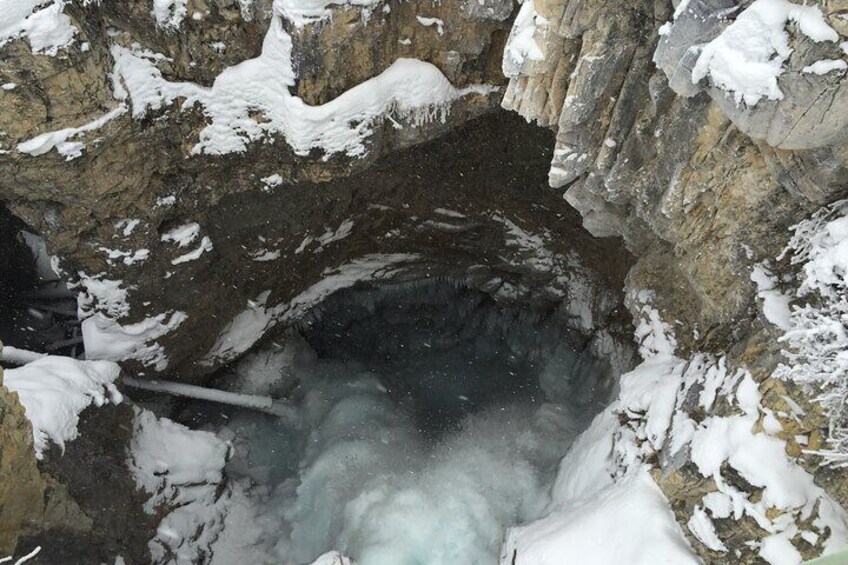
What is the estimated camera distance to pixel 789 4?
385cm

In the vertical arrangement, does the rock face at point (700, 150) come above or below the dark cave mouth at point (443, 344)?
above

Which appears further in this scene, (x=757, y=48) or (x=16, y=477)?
(x=16, y=477)

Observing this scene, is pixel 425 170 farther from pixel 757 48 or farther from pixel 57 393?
pixel 757 48

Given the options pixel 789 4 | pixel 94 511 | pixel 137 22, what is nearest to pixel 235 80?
pixel 137 22

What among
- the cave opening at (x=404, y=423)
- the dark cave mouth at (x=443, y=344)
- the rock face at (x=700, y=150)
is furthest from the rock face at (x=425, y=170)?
the cave opening at (x=404, y=423)

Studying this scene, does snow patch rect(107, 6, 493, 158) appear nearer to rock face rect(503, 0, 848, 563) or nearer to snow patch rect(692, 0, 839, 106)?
rock face rect(503, 0, 848, 563)

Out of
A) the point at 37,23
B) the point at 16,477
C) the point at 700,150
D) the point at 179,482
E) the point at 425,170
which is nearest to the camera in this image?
the point at 700,150

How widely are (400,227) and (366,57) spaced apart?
4149 mm

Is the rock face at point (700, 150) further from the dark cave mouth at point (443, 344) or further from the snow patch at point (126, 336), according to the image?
the snow patch at point (126, 336)

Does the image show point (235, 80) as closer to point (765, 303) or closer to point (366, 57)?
point (366, 57)

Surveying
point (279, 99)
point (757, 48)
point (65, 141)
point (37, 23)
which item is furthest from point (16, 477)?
point (757, 48)

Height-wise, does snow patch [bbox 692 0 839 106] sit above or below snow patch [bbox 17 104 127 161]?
above

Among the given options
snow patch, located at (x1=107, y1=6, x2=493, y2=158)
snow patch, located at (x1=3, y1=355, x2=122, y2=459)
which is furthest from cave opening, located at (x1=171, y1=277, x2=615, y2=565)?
snow patch, located at (x1=107, y1=6, x2=493, y2=158)

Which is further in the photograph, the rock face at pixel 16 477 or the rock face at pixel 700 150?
the rock face at pixel 16 477
